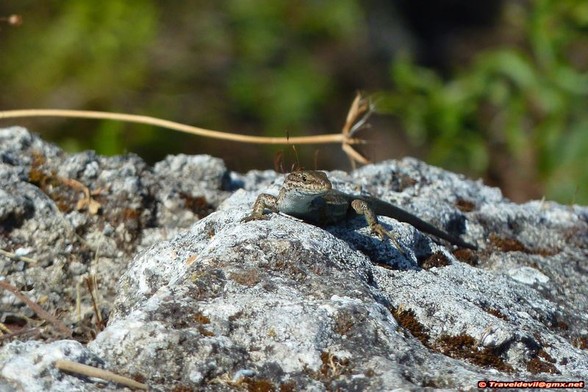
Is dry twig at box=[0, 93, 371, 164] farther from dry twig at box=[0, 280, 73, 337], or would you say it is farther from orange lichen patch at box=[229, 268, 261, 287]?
orange lichen patch at box=[229, 268, 261, 287]

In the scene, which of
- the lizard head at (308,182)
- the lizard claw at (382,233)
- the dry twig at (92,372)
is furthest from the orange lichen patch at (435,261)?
the dry twig at (92,372)

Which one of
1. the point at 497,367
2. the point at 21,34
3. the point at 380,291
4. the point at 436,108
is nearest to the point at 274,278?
the point at 380,291

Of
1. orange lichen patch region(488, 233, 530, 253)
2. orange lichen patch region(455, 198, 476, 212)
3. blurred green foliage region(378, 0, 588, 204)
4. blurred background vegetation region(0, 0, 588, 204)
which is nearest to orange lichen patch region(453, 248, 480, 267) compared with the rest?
orange lichen patch region(488, 233, 530, 253)

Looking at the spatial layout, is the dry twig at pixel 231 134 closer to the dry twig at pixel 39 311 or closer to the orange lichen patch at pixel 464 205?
the orange lichen patch at pixel 464 205

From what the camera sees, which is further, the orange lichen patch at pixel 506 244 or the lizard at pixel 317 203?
the orange lichen patch at pixel 506 244

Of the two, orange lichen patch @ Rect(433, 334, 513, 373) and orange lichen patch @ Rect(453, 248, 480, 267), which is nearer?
orange lichen patch @ Rect(433, 334, 513, 373)
